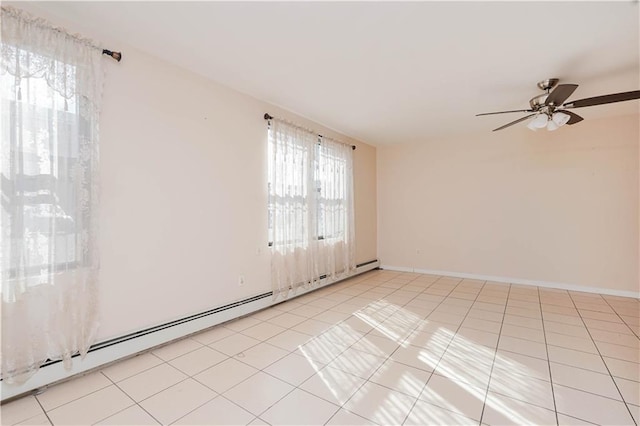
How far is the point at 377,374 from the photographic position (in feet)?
7.07

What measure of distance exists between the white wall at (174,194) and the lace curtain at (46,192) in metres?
0.14

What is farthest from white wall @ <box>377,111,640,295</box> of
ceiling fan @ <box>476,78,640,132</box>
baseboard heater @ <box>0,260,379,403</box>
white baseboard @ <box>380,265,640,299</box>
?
baseboard heater @ <box>0,260,379,403</box>

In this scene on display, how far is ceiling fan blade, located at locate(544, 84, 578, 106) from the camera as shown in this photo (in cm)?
245

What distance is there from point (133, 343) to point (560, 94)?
4327 millimetres

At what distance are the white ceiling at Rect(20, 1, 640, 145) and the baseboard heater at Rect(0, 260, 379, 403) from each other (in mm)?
2350

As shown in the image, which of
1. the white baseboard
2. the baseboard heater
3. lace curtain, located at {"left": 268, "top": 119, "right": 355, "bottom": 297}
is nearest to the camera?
the baseboard heater

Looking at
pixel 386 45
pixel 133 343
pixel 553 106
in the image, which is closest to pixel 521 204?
pixel 553 106

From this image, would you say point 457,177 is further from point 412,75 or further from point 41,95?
point 41,95

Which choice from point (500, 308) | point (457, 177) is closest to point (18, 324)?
point (500, 308)

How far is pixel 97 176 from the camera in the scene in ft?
7.09

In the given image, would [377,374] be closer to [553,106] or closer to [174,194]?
[174,194]

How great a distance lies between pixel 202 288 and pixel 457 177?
15.4 feet

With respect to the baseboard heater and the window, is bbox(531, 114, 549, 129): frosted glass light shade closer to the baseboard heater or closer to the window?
the baseboard heater

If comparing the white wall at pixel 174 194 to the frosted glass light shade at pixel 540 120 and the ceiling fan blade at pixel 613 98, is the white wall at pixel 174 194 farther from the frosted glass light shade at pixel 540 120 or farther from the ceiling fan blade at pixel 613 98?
the ceiling fan blade at pixel 613 98
